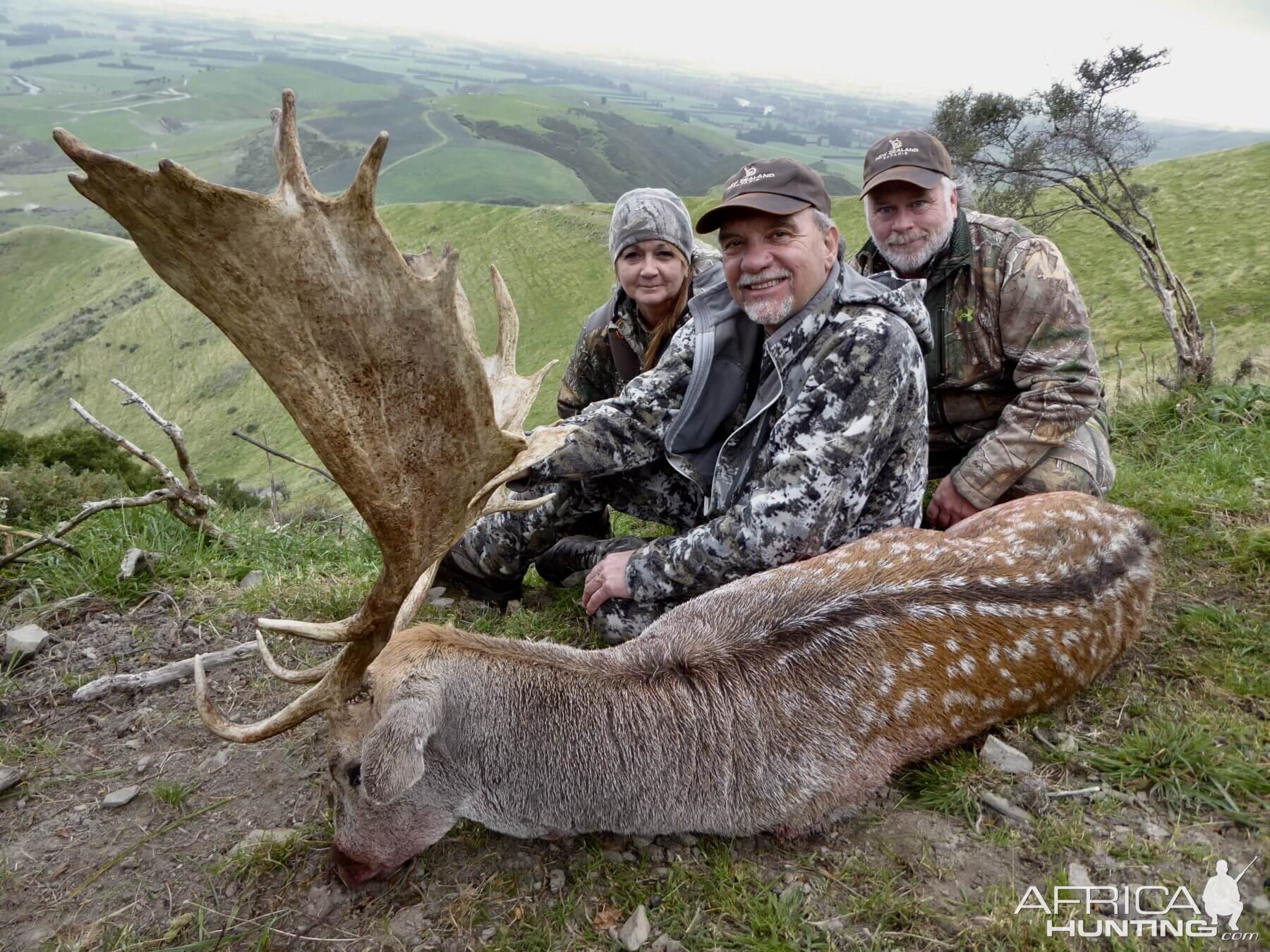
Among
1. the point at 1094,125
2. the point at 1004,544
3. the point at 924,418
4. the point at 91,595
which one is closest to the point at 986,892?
the point at 1004,544

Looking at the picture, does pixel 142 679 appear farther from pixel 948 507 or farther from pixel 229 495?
pixel 229 495

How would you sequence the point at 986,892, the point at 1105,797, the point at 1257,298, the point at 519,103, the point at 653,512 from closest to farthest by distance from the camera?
the point at 986,892, the point at 1105,797, the point at 653,512, the point at 1257,298, the point at 519,103

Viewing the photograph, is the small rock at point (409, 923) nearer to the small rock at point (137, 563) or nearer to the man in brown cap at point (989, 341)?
the small rock at point (137, 563)

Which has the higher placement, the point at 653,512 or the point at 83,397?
the point at 653,512

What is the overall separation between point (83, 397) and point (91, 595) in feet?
259

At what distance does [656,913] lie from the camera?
2973mm

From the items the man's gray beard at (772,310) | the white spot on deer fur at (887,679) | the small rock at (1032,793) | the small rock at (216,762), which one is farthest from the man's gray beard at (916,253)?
the small rock at (216,762)

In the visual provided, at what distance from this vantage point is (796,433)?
12.8ft

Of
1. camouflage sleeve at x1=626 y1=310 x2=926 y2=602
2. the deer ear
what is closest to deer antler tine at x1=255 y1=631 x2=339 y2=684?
the deer ear

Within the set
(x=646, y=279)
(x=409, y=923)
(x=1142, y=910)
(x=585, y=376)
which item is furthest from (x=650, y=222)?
(x=1142, y=910)

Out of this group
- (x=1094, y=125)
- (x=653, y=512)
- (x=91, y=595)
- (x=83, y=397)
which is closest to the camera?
(x=91, y=595)

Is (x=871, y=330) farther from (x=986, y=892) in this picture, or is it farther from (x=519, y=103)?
(x=519, y=103)

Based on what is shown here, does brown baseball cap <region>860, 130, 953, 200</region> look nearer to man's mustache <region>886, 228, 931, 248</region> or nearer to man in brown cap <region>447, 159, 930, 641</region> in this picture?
man's mustache <region>886, 228, 931, 248</region>

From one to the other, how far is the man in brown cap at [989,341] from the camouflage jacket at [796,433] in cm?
116
